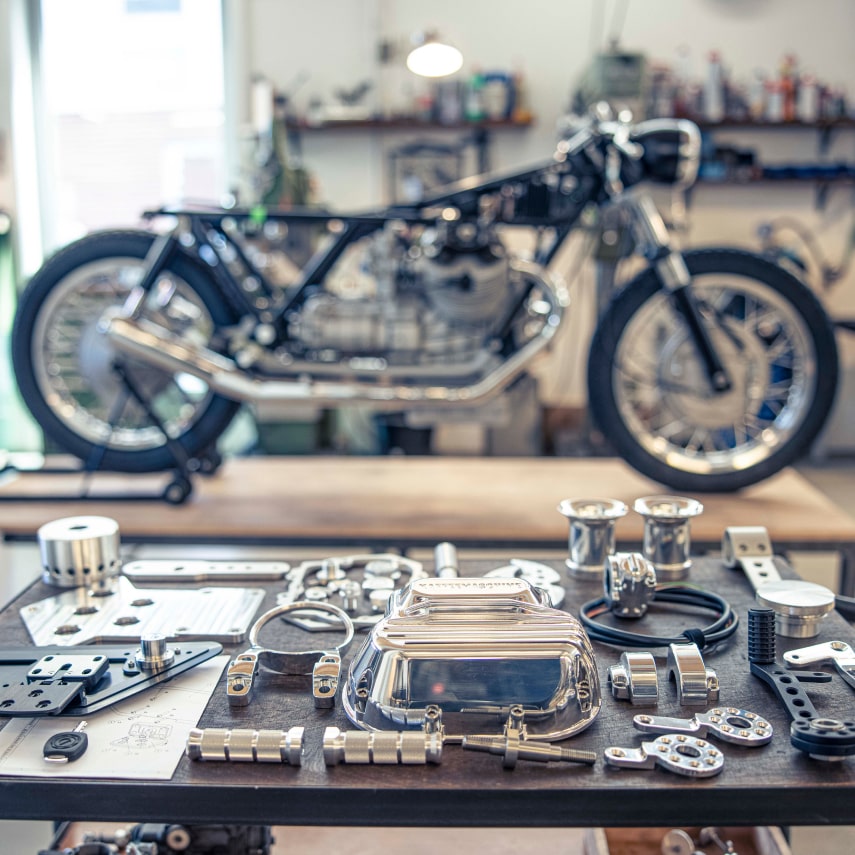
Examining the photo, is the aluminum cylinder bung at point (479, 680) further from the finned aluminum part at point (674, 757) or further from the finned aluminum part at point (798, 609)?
the finned aluminum part at point (798, 609)

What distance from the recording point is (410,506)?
219 centimetres

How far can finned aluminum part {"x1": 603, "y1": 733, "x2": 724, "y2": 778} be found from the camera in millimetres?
755

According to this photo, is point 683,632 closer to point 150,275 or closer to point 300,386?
point 300,386

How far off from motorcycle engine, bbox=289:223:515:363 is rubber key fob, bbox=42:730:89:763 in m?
1.69

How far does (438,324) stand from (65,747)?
1767 mm

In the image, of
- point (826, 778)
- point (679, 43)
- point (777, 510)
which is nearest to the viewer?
point (826, 778)

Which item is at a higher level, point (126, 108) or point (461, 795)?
point (126, 108)

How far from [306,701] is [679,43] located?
4397mm

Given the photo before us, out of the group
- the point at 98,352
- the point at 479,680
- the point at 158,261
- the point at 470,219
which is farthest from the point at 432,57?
the point at 479,680

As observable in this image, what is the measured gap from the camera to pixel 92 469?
2.40 metres

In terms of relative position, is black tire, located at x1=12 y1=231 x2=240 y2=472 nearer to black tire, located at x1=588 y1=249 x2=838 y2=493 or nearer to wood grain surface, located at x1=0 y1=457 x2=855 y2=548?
wood grain surface, located at x1=0 y1=457 x2=855 y2=548

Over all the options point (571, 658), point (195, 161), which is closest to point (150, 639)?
point (571, 658)

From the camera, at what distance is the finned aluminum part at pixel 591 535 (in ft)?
4.01

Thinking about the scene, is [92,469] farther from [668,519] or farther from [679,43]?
[679,43]
